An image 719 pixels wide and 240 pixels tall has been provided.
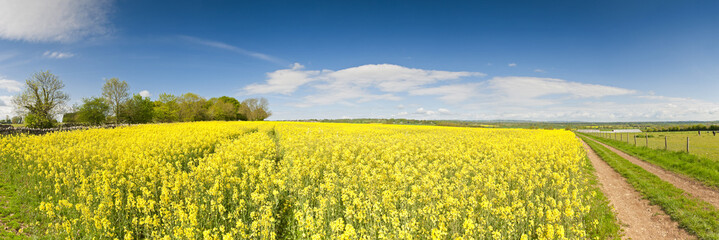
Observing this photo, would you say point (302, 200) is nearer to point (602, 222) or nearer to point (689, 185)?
point (602, 222)

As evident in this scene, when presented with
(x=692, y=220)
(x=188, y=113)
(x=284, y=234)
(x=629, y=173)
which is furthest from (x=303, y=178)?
(x=188, y=113)

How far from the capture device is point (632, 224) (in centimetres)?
858

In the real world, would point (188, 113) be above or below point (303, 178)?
above

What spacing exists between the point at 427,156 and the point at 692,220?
27.3ft

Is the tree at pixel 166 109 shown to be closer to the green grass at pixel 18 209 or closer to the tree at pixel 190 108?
the tree at pixel 190 108

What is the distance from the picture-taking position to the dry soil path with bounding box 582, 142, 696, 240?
26.2ft

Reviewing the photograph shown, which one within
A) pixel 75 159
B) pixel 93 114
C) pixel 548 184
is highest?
pixel 93 114

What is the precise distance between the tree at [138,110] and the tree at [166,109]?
333 cm

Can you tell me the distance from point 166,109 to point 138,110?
1281cm

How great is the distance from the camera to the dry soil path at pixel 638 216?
7.98m

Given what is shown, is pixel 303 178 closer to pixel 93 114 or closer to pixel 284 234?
pixel 284 234

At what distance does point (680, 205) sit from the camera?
983 cm

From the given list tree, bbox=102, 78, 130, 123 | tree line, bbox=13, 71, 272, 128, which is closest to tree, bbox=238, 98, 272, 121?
tree line, bbox=13, 71, 272, 128

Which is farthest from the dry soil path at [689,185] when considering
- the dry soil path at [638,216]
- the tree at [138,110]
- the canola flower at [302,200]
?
the tree at [138,110]
